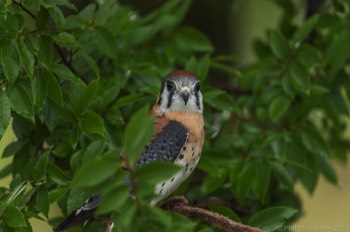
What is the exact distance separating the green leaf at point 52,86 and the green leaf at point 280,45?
1.80 meters

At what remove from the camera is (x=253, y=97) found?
6.30 meters

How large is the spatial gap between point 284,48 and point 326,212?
6593 millimetres

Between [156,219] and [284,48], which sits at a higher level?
[156,219]

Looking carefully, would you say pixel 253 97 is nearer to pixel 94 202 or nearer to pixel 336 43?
pixel 336 43

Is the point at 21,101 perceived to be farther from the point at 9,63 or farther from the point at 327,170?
the point at 327,170

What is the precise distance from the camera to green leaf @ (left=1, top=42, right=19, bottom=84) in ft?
14.0

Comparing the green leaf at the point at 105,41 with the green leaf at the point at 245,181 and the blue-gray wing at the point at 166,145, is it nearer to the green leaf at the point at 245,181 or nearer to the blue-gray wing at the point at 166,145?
the blue-gray wing at the point at 166,145

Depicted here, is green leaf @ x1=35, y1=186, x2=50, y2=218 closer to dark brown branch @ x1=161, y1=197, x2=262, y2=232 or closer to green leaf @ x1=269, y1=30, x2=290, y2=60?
dark brown branch @ x1=161, y1=197, x2=262, y2=232

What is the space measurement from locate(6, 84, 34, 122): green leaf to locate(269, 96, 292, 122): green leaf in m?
1.93

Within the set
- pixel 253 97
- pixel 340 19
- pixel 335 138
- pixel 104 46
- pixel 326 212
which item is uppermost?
pixel 104 46

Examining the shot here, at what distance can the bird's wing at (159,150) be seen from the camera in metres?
4.29

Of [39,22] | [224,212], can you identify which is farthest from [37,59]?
[224,212]

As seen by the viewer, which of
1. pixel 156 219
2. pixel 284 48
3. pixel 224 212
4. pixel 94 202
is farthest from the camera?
pixel 284 48

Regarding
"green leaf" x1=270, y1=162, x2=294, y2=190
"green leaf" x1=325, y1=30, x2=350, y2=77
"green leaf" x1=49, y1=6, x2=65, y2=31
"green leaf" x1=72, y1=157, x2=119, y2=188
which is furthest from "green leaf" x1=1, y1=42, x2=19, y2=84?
"green leaf" x1=325, y1=30, x2=350, y2=77
